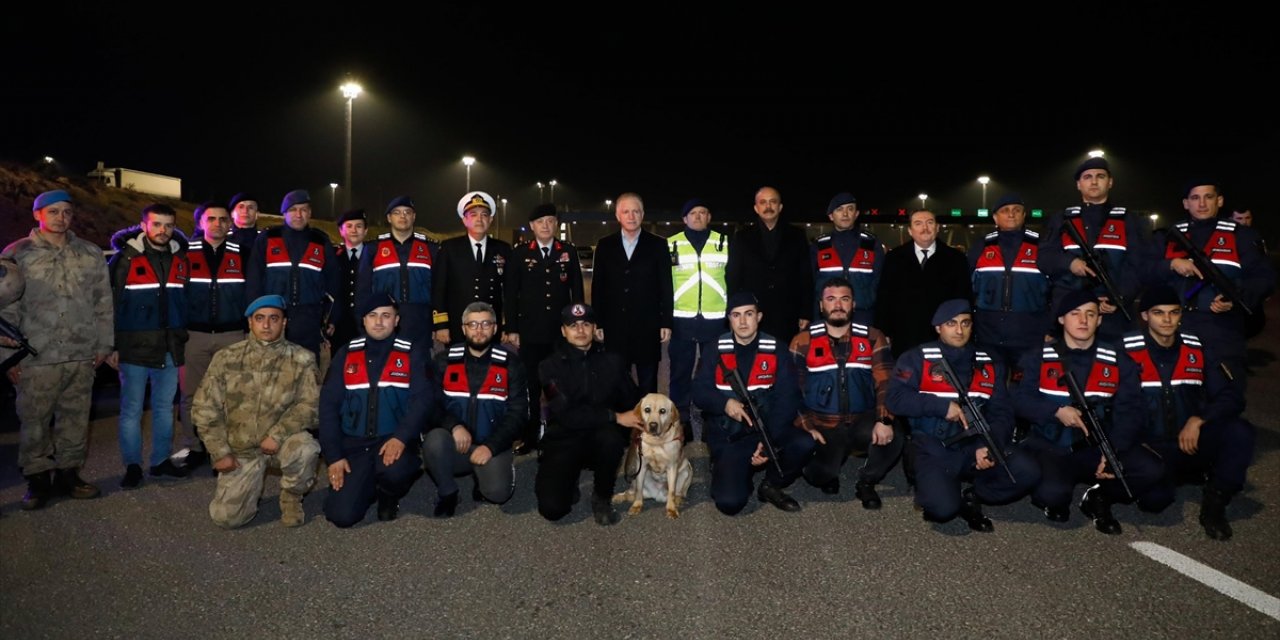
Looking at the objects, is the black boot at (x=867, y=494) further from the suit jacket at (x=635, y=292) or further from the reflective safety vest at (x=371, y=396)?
the reflective safety vest at (x=371, y=396)

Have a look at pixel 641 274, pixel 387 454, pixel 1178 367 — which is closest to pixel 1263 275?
pixel 1178 367

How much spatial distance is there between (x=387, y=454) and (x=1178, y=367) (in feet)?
18.1

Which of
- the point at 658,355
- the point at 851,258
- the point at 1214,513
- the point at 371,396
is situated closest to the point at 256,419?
the point at 371,396

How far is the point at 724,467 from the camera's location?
5.30 metres

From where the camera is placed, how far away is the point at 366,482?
4988 mm

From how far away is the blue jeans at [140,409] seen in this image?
5.62 meters

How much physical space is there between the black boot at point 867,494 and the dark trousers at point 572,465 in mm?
1758

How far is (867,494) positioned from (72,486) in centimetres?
571

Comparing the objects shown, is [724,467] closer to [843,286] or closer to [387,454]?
[843,286]

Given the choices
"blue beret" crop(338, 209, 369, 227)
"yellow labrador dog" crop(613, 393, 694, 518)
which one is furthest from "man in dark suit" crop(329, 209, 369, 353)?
"yellow labrador dog" crop(613, 393, 694, 518)

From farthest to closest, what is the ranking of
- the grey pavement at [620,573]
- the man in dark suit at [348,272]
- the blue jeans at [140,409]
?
the man in dark suit at [348,272], the blue jeans at [140,409], the grey pavement at [620,573]

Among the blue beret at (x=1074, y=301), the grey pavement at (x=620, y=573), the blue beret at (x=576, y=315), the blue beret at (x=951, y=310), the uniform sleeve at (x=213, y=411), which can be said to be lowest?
the grey pavement at (x=620, y=573)

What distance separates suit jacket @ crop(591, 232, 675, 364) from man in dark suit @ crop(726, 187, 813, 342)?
657 mm

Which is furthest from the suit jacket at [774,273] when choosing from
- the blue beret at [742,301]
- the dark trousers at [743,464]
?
the dark trousers at [743,464]
